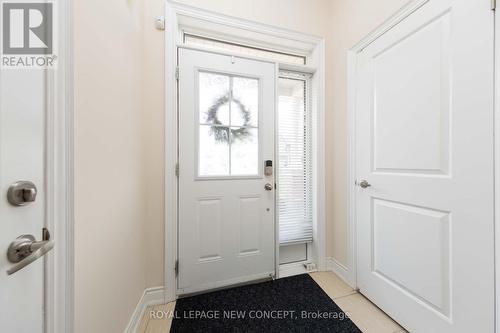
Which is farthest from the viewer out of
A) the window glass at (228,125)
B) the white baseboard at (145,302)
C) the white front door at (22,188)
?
the window glass at (228,125)

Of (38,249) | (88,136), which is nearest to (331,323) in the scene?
(38,249)

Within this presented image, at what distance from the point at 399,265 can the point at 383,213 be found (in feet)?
1.12

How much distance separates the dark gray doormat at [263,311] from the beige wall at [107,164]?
43 cm

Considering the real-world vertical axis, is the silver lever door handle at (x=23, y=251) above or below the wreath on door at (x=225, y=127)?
below

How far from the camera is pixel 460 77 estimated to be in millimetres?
1012

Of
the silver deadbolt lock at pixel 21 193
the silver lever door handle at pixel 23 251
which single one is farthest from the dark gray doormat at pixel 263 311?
the silver deadbolt lock at pixel 21 193

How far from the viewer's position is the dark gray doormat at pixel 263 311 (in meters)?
1.29

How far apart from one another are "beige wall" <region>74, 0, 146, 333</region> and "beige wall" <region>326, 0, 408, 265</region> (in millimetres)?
1689

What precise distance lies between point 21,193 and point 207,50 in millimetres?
1543

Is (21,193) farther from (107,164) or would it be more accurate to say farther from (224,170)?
(224,170)
